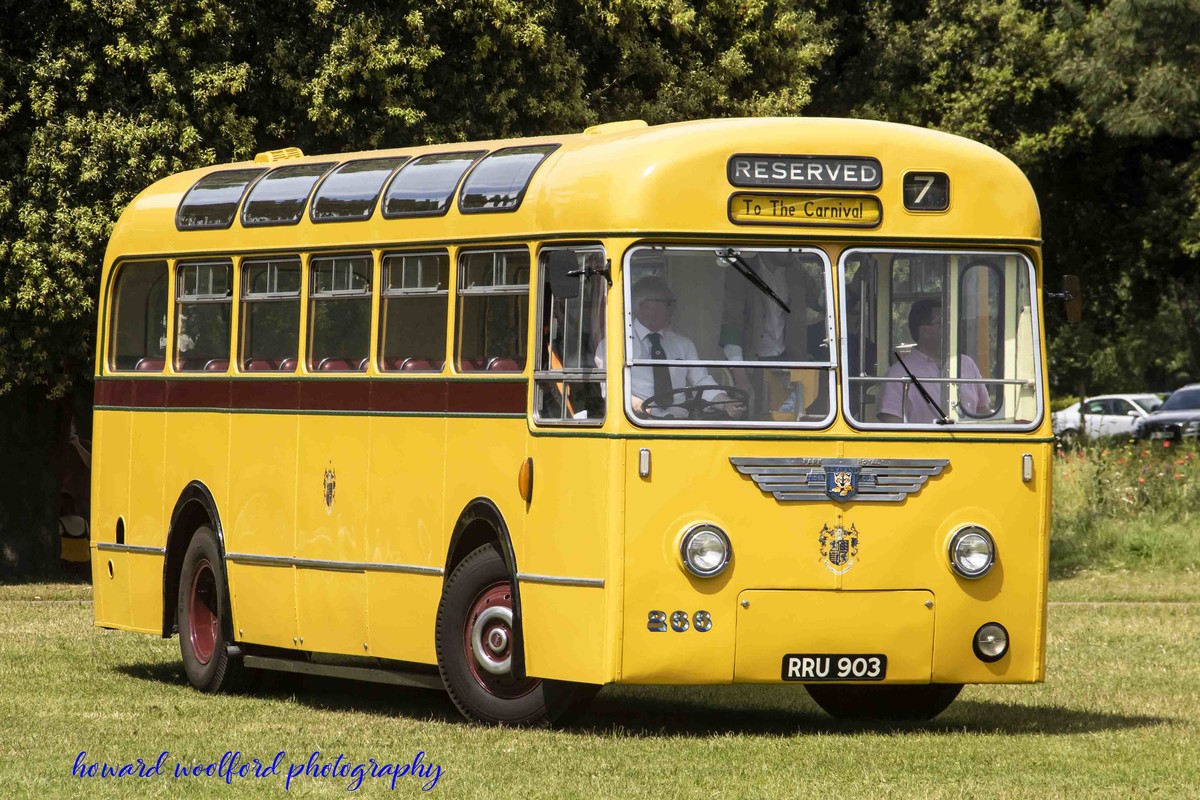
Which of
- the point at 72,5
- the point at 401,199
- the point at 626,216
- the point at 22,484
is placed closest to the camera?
the point at 626,216

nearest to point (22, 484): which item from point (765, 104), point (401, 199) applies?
point (765, 104)

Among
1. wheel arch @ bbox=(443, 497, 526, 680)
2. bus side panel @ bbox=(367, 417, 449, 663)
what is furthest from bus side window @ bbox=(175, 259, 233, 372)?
wheel arch @ bbox=(443, 497, 526, 680)

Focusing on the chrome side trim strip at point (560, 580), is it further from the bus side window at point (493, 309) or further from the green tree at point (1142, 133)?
the green tree at point (1142, 133)

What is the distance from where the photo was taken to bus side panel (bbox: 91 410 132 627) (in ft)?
52.3

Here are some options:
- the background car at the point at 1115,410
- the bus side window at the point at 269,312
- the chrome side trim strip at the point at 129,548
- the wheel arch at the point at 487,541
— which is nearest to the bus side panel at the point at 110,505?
the chrome side trim strip at the point at 129,548

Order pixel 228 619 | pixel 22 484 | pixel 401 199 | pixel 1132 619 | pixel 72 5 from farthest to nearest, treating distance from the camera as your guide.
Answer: pixel 22 484, pixel 72 5, pixel 1132 619, pixel 228 619, pixel 401 199

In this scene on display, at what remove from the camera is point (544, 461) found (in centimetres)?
1184

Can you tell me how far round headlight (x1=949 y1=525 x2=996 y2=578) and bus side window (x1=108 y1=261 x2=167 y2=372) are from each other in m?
6.14

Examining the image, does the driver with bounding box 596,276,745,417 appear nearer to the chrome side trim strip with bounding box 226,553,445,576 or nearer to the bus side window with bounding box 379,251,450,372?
the bus side window with bounding box 379,251,450,372

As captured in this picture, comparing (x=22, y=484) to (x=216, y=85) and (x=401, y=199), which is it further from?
(x=401, y=199)

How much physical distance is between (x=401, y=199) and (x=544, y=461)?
84.1 inches

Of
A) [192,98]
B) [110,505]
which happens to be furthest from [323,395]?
[192,98]

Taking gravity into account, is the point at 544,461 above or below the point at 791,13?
below

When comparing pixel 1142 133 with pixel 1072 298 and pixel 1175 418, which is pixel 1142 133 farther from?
pixel 1175 418
